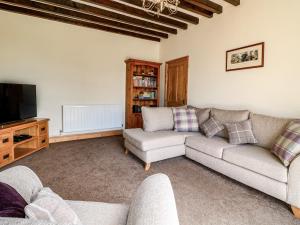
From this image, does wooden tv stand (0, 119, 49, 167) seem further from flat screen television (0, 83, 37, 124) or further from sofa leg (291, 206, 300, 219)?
sofa leg (291, 206, 300, 219)

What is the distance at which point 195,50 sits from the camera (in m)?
4.02

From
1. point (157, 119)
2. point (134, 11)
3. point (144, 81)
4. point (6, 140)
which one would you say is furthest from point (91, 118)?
point (134, 11)

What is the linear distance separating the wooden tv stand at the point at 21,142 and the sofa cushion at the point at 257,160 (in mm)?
3165

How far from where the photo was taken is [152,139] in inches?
107

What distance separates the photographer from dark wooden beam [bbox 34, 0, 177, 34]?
3.11 m

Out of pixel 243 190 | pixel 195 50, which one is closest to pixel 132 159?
pixel 243 190

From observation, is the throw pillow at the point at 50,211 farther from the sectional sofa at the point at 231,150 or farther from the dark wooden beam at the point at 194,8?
the dark wooden beam at the point at 194,8

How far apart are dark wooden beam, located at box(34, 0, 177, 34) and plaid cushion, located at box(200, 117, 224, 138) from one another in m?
2.54

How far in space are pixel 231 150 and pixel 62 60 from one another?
3848 millimetres

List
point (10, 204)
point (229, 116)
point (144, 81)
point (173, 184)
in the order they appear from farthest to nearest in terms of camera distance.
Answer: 1. point (144, 81)
2. point (229, 116)
3. point (173, 184)
4. point (10, 204)

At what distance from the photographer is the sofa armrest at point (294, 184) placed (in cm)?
165

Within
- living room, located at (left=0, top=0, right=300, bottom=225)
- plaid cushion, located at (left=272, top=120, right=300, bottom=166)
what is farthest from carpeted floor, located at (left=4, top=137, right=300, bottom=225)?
plaid cushion, located at (left=272, top=120, right=300, bottom=166)

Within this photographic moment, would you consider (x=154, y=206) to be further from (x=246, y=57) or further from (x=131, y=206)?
(x=246, y=57)

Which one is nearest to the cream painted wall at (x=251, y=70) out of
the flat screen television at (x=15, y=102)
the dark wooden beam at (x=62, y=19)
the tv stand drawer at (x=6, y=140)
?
the dark wooden beam at (x=62, y=19)
